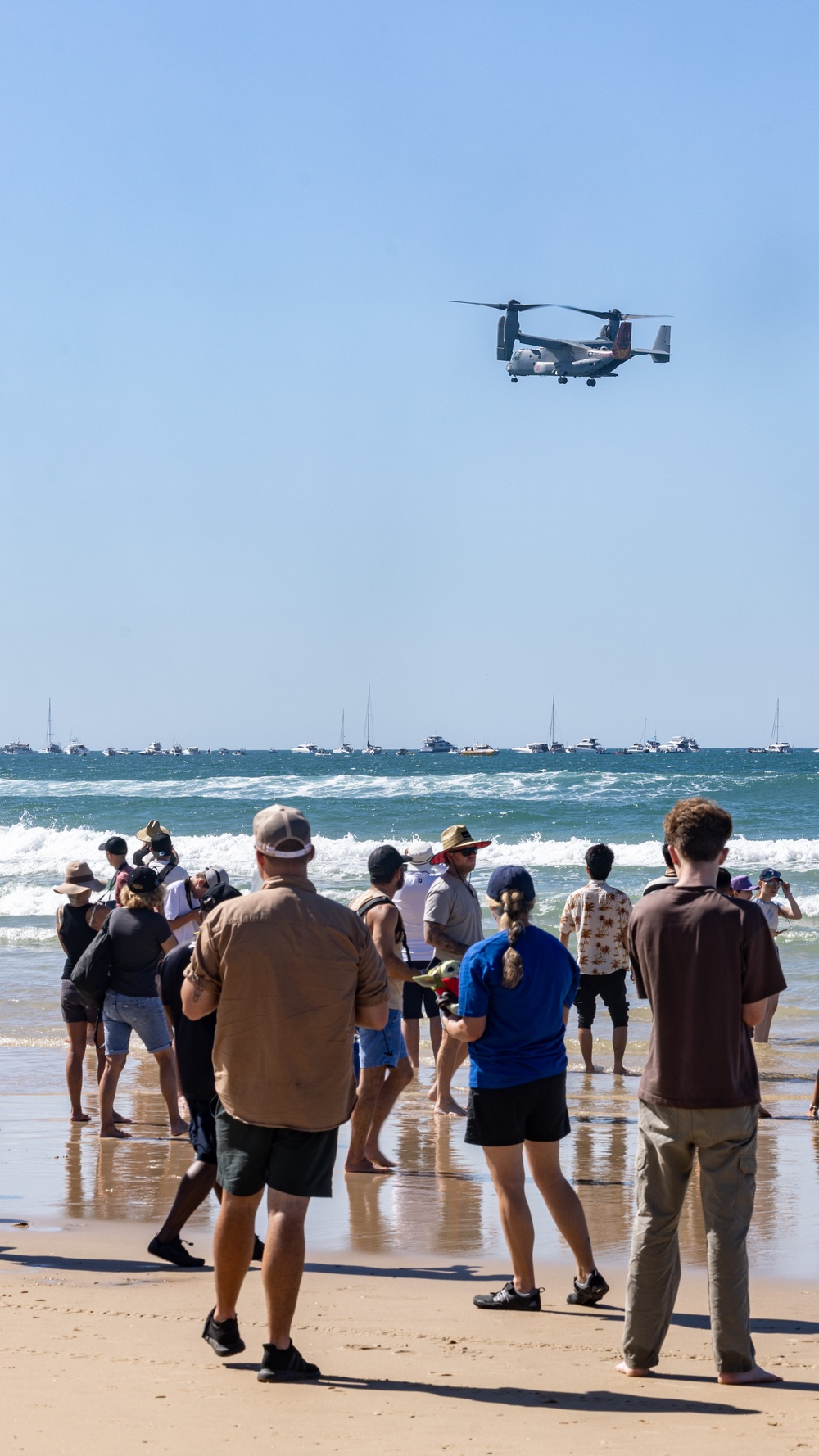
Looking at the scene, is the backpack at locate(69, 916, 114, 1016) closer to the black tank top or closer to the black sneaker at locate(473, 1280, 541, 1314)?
the black tank top

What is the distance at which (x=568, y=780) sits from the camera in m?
61.6

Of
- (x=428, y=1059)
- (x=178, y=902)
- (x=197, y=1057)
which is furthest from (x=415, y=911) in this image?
(x=197, y=1057)

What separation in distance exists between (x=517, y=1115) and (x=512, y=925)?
62 centimetres

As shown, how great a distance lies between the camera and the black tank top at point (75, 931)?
8562mm

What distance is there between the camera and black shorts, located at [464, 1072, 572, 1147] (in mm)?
4656

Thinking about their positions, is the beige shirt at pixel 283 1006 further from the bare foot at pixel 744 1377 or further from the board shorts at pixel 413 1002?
the board shorts at pixel 413 1002

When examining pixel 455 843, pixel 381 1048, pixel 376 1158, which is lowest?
pixel 376 1158

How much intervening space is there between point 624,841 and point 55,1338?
1256 inches

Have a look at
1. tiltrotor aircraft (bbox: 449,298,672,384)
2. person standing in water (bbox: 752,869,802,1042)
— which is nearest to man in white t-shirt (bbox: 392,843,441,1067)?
person standing in water (bbox: 752,869,802,1042)

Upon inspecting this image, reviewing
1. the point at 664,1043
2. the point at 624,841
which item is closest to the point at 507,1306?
the point at 664,1043

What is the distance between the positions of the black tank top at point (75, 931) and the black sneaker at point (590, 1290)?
15.0 feet

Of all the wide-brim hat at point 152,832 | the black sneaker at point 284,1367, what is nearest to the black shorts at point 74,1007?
the wide-brim hat at point 152,832

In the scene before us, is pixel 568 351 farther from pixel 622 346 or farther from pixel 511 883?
pixel 511 883

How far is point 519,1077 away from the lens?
4.71m
